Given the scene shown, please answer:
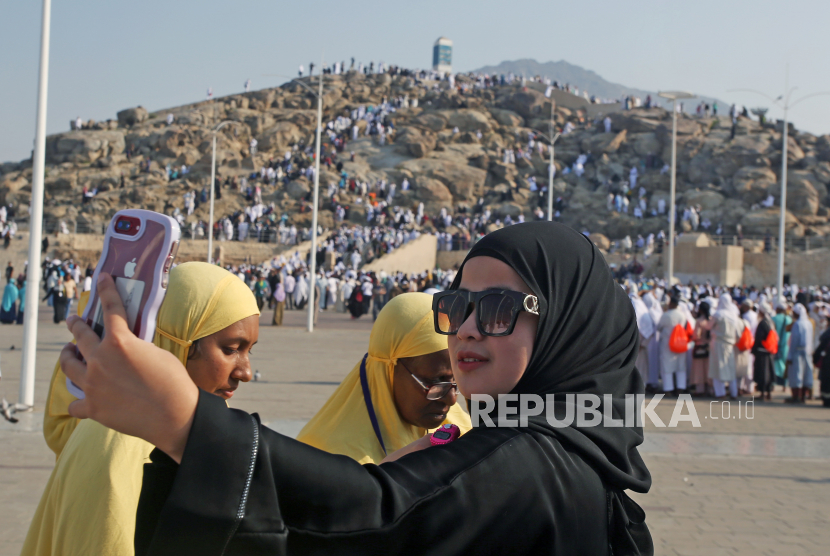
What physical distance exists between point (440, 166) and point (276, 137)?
13.6 meters

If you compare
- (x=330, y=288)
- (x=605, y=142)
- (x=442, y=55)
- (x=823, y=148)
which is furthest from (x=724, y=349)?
(x=442, y=55)

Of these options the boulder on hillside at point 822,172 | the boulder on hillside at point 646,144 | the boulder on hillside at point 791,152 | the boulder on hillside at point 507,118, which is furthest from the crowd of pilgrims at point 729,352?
Answer: the boulder on hillside at point 507,118

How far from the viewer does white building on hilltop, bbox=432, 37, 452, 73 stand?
351 feet

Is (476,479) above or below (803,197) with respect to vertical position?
below

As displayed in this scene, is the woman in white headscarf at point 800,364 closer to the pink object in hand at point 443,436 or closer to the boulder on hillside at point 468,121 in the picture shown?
the pink object in hand at point 443,436

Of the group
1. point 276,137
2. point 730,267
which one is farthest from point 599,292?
point 276,137

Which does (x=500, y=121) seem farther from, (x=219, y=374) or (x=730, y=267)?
(x=219, y=374)

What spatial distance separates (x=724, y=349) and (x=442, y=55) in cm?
10179

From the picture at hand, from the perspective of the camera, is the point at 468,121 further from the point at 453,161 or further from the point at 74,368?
the point at 74,368

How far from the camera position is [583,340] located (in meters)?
1.26

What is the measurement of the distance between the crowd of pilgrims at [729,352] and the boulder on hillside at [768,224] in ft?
103

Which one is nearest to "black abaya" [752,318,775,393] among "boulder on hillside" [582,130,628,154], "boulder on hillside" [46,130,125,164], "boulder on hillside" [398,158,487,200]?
"boulder on hillside" [398,158,487,200]

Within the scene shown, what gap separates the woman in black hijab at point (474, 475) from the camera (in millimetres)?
836

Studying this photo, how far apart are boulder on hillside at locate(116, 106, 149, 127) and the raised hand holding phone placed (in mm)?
66257
